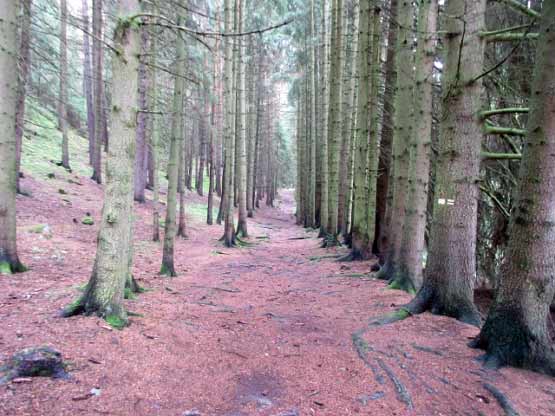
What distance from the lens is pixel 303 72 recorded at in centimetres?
2305

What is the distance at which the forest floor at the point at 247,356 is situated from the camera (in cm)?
305

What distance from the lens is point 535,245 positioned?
3.54m

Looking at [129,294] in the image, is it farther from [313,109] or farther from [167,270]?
[313,109]

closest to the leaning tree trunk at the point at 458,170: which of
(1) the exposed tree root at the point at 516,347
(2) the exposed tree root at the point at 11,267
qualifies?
(1) the exposed tree root at the point at 516,347

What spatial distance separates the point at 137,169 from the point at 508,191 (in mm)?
14300

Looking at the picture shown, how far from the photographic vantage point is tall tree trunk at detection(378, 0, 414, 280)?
7129 mm

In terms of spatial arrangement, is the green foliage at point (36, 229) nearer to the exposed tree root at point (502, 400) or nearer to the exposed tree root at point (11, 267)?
the exposed tree root at point (11, 267)

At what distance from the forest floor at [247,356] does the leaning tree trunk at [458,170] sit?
40 centimetres

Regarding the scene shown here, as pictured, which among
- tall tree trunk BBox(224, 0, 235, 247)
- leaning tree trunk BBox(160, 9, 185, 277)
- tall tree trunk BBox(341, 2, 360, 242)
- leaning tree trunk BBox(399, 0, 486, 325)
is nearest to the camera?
leaning tree trunk BBox(399, 0, 486, 325)

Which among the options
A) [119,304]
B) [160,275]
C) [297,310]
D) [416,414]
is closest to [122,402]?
[119,304]

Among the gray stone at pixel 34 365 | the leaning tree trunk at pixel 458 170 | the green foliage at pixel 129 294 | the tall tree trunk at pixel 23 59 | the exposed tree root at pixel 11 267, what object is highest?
the tall tree trunk at pixel 23 59

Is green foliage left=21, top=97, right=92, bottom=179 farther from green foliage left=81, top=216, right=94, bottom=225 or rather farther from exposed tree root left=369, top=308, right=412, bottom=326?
exposed tree root left=369, top=308, right=412, bottom=326

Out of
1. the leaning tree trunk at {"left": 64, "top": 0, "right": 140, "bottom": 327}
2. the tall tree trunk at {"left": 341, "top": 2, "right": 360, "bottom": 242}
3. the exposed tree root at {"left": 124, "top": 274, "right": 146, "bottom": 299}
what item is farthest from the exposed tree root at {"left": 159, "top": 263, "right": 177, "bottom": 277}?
the tall tree trunk at {"left": 341, "top": 2, "right": 360, "bottom": 242}

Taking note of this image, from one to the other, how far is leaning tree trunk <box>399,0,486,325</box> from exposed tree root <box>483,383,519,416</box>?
4.96 feet
